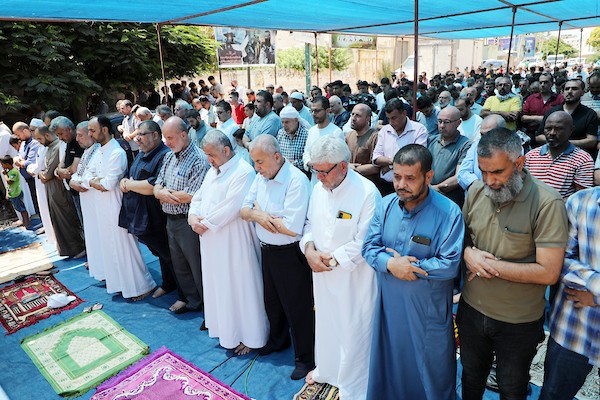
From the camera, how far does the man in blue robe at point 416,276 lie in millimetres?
2191

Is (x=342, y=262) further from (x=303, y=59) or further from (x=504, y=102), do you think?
(x=303, y=59)

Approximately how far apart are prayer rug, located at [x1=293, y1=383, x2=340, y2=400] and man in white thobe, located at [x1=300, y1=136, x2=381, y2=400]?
0.52 ft

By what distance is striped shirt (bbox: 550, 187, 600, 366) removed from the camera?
1.95 meters

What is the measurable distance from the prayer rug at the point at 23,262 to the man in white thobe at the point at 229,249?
137 inches

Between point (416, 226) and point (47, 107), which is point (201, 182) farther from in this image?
point (47, 107)

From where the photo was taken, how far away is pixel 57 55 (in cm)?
936

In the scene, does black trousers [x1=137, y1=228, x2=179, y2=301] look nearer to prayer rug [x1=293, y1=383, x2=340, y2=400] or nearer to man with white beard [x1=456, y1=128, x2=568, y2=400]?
prayer rug [x1=293, y1=383, x2=340, y2=400]

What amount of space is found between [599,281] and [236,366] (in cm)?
272

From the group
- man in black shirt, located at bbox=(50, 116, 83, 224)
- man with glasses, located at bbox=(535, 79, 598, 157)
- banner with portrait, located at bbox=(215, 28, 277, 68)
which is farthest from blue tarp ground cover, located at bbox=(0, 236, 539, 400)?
banner with portrait, located at bbox=(215, 28, 277, 68)

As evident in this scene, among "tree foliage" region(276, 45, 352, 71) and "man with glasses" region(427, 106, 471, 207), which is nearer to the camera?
"man with glasses" region(427, 106, 471, 207)

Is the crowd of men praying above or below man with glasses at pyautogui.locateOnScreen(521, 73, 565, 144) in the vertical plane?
below

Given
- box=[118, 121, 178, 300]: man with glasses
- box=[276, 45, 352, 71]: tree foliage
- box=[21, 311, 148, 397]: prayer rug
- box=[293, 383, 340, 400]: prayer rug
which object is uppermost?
box=[276, 45, 352, 71]: tree foliage

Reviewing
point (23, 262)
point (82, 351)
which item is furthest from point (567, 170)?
point (23, 262)

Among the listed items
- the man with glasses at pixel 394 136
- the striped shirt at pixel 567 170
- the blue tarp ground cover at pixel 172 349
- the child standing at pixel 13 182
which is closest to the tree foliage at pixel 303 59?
the child standing at pixel 13 182
